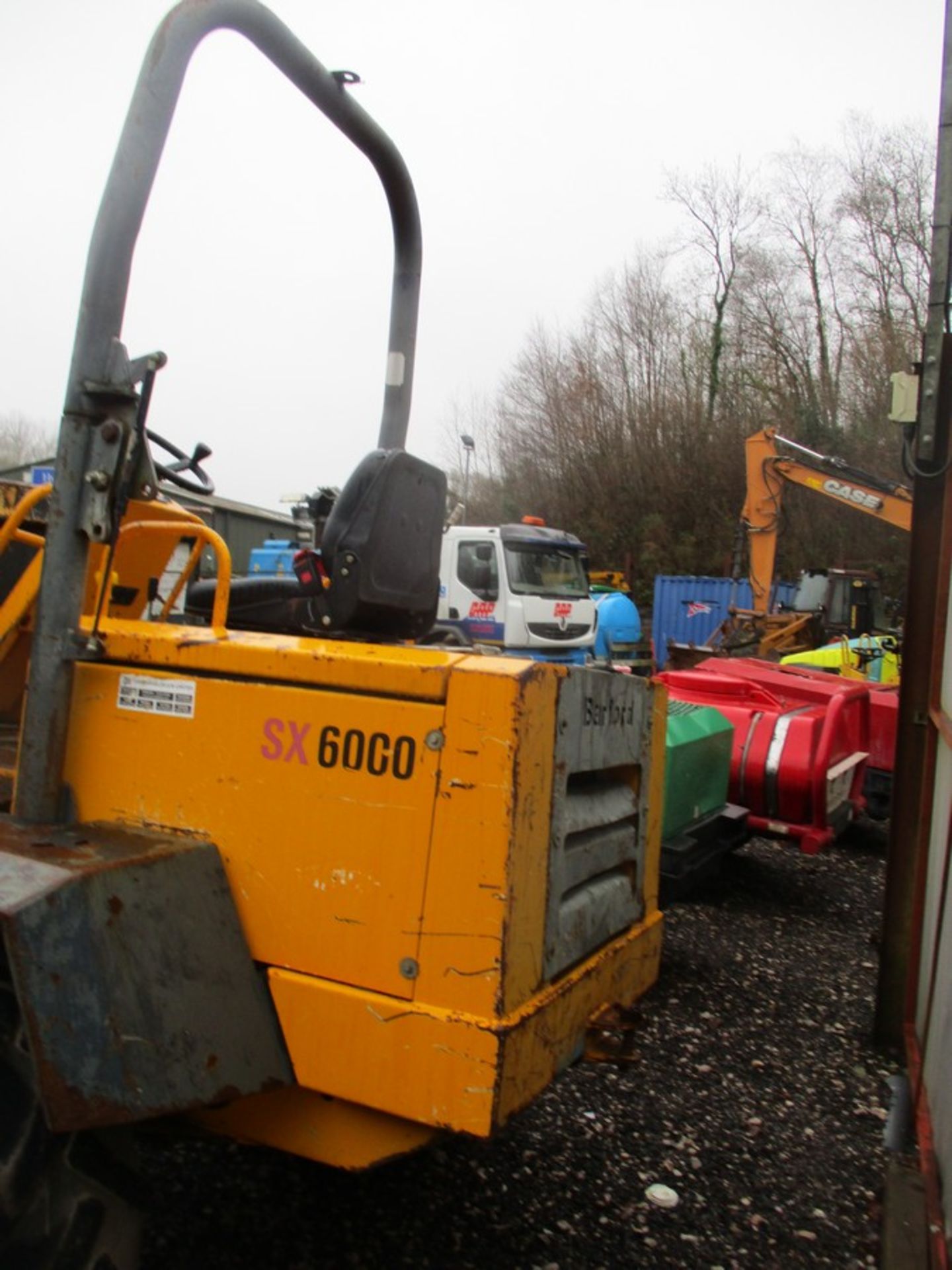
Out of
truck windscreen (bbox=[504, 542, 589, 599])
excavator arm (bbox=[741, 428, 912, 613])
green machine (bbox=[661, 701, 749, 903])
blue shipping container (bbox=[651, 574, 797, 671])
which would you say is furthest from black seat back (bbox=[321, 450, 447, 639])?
blue shipping container (bbox=[651, 574, 797, 671])

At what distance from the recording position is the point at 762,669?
6.35 meters

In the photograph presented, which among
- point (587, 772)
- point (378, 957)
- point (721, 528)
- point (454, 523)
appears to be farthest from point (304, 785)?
point (721, 528)

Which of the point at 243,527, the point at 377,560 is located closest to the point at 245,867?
the point at 377,560

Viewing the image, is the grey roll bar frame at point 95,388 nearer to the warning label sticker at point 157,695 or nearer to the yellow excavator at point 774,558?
the warning label sticker at point 157,695

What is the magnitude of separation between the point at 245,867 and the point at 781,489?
513 inches

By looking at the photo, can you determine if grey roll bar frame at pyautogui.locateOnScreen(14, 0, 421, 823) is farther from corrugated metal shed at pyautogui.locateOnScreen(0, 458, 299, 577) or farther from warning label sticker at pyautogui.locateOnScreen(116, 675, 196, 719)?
corrugated metal shed at pyautogui.locateOnScreen(0, 458, 299, 577)

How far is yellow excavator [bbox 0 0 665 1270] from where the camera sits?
165cm

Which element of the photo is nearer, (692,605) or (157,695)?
(157,695)

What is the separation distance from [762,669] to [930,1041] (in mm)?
3569

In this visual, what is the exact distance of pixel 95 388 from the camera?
72.5 inches

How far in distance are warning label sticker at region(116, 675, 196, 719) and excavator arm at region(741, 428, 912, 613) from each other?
10.8 m

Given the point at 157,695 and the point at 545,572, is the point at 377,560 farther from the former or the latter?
the point at 545,572

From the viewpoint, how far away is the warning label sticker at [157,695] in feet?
6.38

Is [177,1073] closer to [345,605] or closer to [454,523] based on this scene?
[345,605]
